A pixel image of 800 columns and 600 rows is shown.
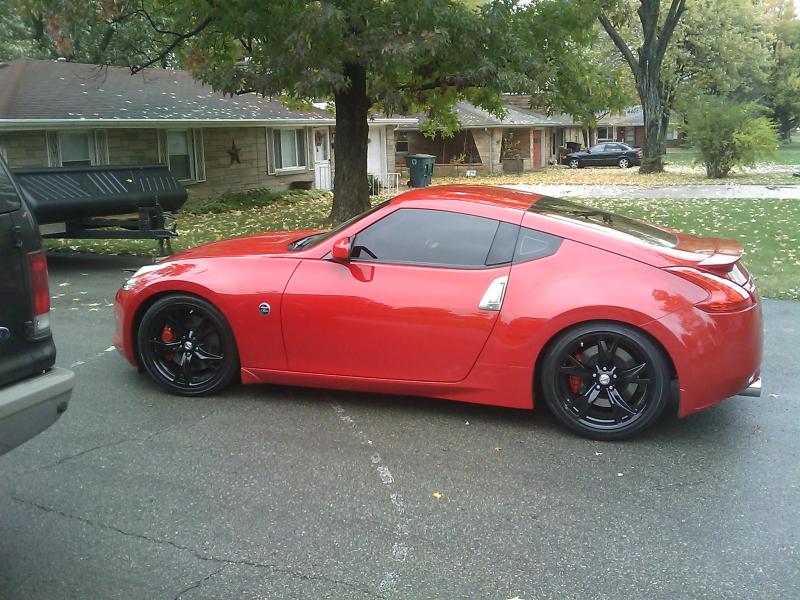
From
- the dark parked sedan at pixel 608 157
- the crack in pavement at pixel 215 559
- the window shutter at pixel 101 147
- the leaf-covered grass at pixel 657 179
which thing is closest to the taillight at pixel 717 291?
the crack in pavement at pixel 215 559

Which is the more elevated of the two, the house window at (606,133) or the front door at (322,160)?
the house window at (606,133)

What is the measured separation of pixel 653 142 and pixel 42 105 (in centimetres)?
2784

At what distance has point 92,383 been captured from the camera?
19.1 ft

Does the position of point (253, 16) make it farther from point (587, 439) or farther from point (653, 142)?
point (653, 142)

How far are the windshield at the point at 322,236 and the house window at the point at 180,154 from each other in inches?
644

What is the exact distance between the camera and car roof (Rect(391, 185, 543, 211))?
17.1 ft

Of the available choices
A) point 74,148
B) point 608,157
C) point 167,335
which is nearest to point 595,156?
point 608,157

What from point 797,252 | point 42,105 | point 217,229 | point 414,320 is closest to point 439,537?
point 414,320

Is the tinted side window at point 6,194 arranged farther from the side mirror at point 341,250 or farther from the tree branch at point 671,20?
the tree branch at point 671,20

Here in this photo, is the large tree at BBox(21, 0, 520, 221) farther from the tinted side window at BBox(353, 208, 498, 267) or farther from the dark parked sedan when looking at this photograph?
the dark parked sedan

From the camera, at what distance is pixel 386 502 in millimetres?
3928

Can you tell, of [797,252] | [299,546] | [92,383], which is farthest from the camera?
[797,252]

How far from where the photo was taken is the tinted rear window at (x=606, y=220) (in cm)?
519

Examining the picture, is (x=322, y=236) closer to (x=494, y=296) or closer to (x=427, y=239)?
(x=427, y=239)
